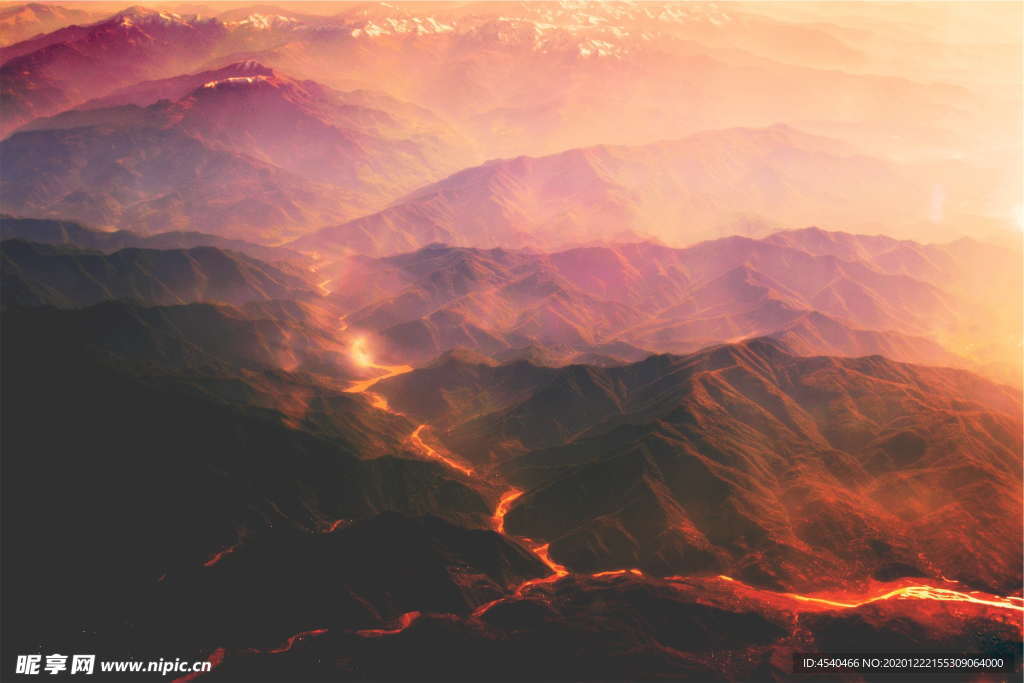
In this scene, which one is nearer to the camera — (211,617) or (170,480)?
(211,617)

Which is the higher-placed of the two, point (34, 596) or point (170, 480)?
point (170, 480)

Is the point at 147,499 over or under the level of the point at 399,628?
over

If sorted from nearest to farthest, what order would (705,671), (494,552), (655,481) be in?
(705,671), (494,552), (655,481)

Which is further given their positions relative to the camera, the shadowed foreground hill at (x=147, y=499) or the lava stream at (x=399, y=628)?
the shadowed foreground hill at (x=147, y=499)

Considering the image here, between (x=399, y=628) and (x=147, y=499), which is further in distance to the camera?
(x=147, y=499)

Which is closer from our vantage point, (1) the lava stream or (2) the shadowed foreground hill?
(1) the lava stream

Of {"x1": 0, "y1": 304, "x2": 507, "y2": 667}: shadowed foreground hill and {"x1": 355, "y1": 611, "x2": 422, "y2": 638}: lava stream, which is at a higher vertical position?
{"x1": 0, "y1": 304, "x2": 507, "y2": 667}: shadowed foreground hill

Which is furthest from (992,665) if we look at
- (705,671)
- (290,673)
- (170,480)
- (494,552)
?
(170,480)

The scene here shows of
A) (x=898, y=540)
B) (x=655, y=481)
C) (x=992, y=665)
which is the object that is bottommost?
(x=992, y=665)

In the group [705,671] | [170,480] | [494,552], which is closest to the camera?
[705,671]

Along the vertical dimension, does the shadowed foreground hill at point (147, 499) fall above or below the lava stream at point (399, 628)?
above

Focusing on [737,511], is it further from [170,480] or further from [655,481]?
[170,480]
